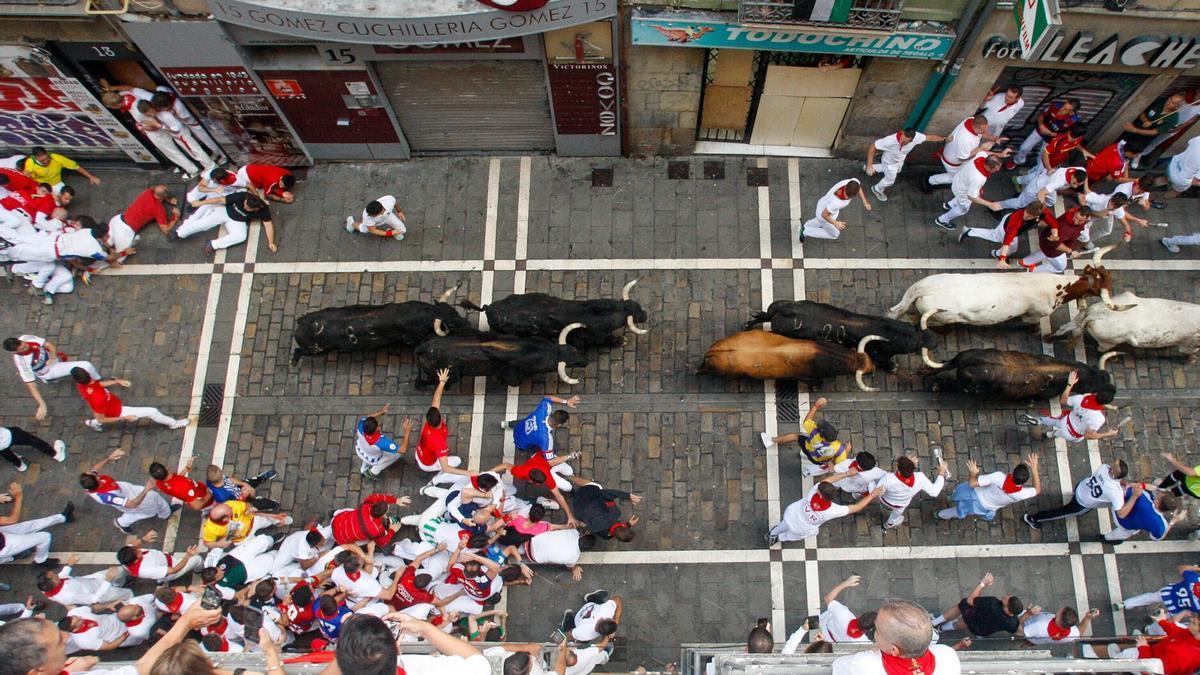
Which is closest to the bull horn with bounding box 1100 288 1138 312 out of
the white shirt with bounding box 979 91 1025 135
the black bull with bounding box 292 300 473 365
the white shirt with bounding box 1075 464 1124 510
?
the white shirt with bounding box 1075 464 1124 510

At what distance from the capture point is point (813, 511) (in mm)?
9844

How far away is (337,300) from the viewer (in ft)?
42.2

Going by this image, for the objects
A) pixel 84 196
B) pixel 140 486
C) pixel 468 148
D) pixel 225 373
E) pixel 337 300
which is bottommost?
pixel 140 486

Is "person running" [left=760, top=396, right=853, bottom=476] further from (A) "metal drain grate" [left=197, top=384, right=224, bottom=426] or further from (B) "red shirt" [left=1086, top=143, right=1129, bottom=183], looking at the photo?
(A) "metal drain grate" [left=197, top=384, right=224, bottom=426]

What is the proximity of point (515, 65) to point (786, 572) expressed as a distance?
8831 millimetres

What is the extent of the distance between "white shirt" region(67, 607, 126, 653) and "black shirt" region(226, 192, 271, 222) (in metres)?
6.38


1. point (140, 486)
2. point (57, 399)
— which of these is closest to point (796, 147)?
point (140, 486)

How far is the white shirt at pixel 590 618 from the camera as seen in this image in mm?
9750

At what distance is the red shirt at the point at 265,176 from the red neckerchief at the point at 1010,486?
12333mm

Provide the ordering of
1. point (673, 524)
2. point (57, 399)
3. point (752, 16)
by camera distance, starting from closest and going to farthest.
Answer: point (752, 16)
point (673, 524)
point (57, 399)

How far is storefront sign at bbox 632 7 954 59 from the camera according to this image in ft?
35.3

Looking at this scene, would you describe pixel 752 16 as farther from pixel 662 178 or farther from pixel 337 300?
pixel 337 300

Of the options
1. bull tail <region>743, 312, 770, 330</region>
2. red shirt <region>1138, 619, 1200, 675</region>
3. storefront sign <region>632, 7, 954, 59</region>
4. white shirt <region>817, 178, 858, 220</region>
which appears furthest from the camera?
white shirt <region>817, 178, 858, 220</region>

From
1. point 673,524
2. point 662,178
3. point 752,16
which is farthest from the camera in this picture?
point 662,178
